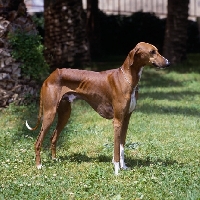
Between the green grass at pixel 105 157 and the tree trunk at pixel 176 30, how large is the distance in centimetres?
600

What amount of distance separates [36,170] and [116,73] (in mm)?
1564

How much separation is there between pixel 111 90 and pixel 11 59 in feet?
15.0

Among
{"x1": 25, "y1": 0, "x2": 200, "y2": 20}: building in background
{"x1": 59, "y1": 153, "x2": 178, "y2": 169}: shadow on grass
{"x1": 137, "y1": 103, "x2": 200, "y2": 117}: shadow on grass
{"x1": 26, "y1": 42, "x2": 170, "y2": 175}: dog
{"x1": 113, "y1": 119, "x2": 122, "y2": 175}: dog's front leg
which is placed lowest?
{"x1": 25, "y1": 0, "x2": 200, "y2": 20}: building in background

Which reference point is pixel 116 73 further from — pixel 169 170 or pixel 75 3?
pixel 75 3

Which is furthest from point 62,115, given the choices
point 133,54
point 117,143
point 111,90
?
point 133,54

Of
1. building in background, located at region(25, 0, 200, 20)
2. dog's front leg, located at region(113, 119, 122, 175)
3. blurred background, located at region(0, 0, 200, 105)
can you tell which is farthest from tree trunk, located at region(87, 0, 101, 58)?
dog's front leg, located at region(113, 119, 122, 175)

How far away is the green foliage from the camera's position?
1105 cm

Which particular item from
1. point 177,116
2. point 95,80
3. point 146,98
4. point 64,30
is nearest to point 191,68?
point 64,30

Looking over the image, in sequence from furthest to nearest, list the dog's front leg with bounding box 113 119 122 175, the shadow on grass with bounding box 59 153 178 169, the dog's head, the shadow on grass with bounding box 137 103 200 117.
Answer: the shadow on grass with bounding box 137 103 200 117, the shadow on grass with bounding box 59 153 178 169, the dog's front leg with bounding box 113 119 122 175, the dog's head

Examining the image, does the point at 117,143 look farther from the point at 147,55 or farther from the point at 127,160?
the point at 147,55

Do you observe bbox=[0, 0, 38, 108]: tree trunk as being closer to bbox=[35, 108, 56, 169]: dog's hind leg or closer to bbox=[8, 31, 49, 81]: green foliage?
bbox=[8, 31, 49, 81]: green foliage

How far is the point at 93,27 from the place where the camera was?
21219mm

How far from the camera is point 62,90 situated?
717 centimetres

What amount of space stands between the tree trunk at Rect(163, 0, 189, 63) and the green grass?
6.00 m
